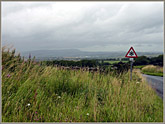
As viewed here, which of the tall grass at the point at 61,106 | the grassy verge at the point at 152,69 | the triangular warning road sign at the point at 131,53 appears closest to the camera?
the tall grass at the point at 61,106

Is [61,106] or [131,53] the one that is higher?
[131,53]

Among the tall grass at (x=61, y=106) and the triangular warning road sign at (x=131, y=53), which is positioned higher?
the triangular warning road sign at (x=131, y=53)

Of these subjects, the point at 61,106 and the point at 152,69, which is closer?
the point at 61,106

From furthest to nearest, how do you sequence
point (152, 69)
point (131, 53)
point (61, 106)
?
point (152, 69), point (131, 53), point (61, 106)

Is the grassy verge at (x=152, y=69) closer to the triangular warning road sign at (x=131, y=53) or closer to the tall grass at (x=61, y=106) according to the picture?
the triangular warning road sign at (x=131, y=53)

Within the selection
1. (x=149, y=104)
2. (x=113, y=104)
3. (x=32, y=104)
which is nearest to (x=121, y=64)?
(x=149, y=104)

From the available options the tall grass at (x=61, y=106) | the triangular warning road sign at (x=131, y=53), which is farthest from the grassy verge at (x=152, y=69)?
the tall grass at (x=61, y=106)

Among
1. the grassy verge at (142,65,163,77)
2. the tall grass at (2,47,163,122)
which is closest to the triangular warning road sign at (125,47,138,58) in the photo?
the tall grass at (2,47,163,122)

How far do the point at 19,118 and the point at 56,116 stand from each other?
786 mm

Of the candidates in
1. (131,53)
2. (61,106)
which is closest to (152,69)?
(131,53)

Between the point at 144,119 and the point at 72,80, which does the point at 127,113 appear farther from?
the point at 72,80

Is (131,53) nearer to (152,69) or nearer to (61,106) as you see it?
(61,106)

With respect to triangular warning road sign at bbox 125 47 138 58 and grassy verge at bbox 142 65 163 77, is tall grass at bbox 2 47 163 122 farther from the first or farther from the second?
grassy verge at bbox 142 65 163 77

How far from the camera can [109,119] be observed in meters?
3.50
